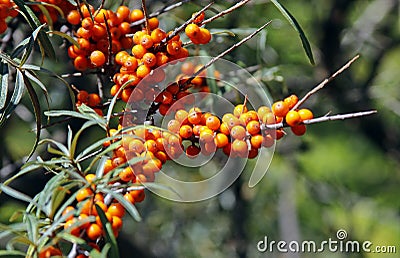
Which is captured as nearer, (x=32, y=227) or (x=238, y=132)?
(x=32, y=227)

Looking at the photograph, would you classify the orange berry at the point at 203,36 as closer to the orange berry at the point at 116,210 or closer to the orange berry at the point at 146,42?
the orange berry at the point at 146,42

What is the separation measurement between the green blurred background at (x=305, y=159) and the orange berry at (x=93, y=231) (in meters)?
0.81

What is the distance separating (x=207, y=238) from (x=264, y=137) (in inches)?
52.7

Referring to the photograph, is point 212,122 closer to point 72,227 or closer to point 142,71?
point 142,71

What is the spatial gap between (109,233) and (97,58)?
27 cm

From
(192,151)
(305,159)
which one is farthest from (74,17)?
(305,159)

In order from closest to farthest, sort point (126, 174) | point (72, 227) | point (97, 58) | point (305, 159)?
point (72, 227)
point (126, 174)
point (97, 58)
point (305, 159)

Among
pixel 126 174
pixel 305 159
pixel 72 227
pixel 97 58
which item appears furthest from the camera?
pixel 305 159

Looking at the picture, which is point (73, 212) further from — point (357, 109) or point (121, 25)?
point (357, 109)

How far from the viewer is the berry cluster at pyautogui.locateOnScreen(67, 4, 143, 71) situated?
32.6 inches

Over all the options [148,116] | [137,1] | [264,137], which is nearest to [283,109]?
[264,137]

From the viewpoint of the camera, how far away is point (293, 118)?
0.78m

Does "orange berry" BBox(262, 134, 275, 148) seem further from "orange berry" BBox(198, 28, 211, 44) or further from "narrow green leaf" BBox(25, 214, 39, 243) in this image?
"narrow green leaf" BBox(25, 214, 39, 243)

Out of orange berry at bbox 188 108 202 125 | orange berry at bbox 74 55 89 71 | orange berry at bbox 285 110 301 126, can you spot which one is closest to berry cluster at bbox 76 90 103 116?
orange berry at bbox 74 55 89 71
